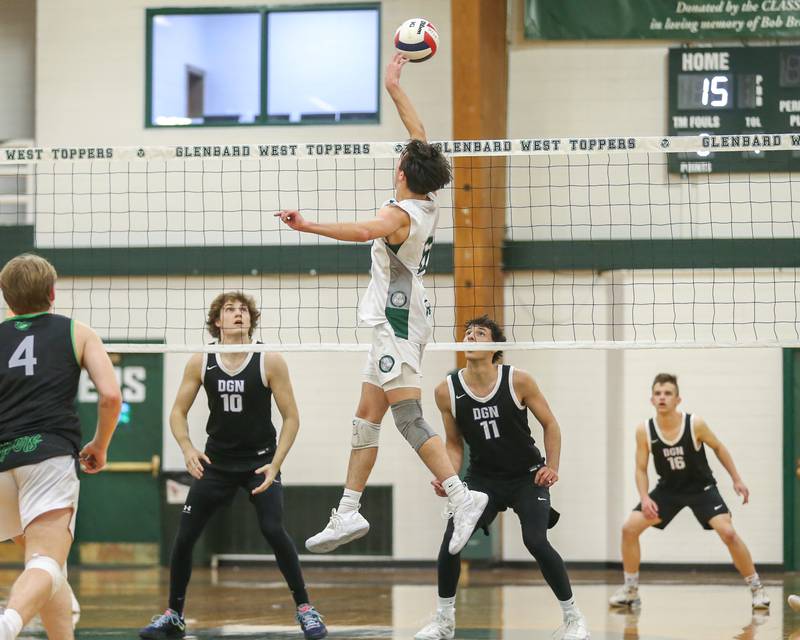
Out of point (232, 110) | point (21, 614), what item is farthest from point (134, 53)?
point (21, 614)

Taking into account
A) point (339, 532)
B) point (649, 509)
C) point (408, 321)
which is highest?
point (408, 321)

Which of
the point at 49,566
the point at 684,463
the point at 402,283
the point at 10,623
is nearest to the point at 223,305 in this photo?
the point at 402,283

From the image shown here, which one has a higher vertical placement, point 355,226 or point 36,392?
point 355,226

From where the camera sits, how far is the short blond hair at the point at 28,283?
17.6 feet

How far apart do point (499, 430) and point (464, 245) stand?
14.2 ft

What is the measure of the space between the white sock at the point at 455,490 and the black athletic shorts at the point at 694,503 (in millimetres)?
3263

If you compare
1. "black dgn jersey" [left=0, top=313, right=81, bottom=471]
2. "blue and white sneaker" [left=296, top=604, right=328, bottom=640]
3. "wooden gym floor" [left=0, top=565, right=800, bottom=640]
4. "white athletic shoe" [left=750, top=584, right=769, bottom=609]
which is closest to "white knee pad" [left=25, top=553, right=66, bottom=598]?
"black dgn jersey" [left=0, top=313, right=81, bottom=471]

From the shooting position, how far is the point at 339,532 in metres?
6.38

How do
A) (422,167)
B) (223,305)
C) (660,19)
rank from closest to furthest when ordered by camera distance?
(422,167) < (223,305) < (660,19)

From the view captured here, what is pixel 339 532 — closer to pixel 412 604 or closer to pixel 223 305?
pixel 223 305

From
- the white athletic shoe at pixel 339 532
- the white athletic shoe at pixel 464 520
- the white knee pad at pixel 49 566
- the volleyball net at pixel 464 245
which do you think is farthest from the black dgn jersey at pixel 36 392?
the volleyball net at pixel 464 245

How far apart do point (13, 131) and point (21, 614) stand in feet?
30.3

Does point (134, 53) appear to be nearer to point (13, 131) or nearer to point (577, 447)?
point (13, 131)

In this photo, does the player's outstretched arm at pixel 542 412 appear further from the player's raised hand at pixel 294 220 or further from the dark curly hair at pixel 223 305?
the player's raised hand at pixel 294 220
